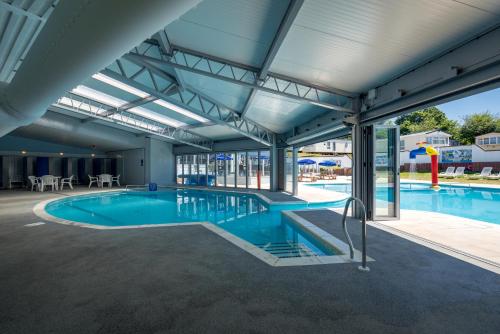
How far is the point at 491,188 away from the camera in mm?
12953

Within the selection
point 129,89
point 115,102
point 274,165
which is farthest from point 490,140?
point 115,102

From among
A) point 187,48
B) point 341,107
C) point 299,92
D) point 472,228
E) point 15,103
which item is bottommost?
point 472,228

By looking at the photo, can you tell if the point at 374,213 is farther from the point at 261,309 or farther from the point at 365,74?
the point at 261,309

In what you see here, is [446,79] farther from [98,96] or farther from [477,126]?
[477,126]

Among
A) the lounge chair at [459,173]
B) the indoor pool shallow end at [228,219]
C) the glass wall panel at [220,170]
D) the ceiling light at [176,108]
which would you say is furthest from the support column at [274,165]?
the lounge chair at [459,173]

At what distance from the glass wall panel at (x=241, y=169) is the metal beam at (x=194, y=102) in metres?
3.14

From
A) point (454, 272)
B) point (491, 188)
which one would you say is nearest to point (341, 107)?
point (454, 272)

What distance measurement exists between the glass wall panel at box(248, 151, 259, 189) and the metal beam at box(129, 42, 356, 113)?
29.1ft

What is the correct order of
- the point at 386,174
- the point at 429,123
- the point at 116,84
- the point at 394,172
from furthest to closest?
the point at 429,123 < the point at 116,84 < the point at 386,174 < the point at 394,172

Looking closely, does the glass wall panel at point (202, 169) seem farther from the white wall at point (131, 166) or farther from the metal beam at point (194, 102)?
the metal beam at point (194, 102)

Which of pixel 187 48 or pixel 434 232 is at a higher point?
pixel 187 48

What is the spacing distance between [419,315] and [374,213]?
3927mm

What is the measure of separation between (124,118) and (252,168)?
8.56 m

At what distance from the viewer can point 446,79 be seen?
3.50 meters
